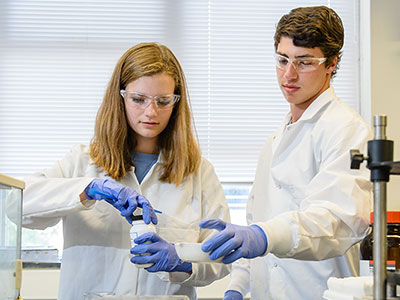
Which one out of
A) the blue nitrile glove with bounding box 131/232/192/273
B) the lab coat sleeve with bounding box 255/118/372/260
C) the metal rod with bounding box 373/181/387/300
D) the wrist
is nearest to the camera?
the metal rod with bounding box 373/181/387/300

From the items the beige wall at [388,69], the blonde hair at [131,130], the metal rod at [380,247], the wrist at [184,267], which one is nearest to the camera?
the metal rod at [380,247]

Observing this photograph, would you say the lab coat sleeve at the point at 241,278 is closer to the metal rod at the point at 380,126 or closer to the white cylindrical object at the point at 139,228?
the white cylindrical object at the point at 139,228

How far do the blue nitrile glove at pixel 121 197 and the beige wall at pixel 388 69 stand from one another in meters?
1.77

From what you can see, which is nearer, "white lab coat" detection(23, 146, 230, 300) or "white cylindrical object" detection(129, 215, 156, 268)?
"white cylindrical object" detection(129, 215, 156, 268)

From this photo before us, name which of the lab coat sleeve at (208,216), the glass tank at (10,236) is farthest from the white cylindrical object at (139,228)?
the glass tank at (10,236)

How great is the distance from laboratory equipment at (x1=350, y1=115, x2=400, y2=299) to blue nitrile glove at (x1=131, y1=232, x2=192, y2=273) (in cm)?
76

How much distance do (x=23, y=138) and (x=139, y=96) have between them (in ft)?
5.26

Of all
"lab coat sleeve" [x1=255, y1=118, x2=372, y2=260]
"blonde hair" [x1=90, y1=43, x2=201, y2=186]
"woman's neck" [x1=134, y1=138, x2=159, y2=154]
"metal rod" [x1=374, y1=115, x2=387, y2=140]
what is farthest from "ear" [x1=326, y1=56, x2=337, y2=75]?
"metal rod" [x1=374, y1=115, x2=387, y2=140]

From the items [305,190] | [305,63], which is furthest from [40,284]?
[305,63]

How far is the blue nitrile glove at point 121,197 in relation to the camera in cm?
159

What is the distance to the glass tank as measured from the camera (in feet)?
4.39

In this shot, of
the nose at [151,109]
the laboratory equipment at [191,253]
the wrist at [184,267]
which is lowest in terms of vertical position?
the wrist at [184,267]

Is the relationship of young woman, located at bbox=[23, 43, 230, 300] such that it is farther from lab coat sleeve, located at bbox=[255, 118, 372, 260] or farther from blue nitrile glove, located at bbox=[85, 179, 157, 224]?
lab coat sleeve, located at bbox=[255, 118, 372, 260]

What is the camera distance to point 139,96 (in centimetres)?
175
